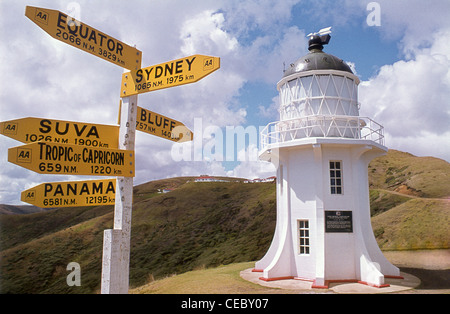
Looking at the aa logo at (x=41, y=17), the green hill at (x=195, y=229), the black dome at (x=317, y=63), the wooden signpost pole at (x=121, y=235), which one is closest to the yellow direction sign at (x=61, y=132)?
the wooden signpost pole at (x=121, y=235)

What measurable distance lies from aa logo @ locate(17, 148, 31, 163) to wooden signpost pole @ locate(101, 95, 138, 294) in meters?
1.51

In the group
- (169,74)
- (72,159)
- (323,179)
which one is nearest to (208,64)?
(169,74)

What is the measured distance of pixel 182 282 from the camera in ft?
44.7

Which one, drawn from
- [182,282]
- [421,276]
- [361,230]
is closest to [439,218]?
[421,276]

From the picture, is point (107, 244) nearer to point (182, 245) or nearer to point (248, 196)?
point (182, 245)

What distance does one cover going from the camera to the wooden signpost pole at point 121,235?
17.9 ft

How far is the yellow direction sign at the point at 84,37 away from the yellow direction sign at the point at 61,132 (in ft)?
4.53

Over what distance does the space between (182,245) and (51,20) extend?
91.2ft

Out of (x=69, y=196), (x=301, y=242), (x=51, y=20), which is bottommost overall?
(x=301, y=242)

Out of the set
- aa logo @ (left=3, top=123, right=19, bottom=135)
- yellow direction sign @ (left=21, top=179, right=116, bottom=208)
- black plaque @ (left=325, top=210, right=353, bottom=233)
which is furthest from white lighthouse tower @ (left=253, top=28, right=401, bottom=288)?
aa logo @ (left=3, top=123, right=19, bottom=135)

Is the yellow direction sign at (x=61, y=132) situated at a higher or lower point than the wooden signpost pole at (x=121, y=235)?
higher

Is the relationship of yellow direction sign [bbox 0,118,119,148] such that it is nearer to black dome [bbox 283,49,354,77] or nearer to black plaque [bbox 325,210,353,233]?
black plaque [bbox 325,210,353,233]

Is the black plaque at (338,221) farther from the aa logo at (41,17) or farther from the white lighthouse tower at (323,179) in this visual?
the aa logo at (41,17)

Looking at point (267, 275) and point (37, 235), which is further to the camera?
point (37, 235)
